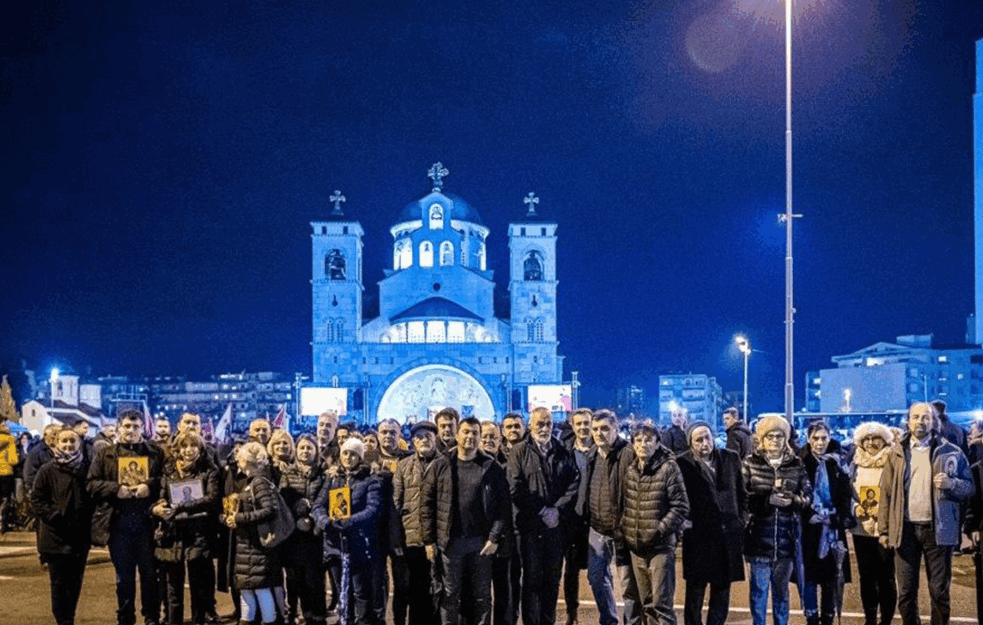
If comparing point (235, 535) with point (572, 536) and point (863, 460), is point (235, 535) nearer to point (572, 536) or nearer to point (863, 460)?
point (572, 536)

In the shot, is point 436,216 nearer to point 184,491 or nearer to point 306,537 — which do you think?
point 184,491

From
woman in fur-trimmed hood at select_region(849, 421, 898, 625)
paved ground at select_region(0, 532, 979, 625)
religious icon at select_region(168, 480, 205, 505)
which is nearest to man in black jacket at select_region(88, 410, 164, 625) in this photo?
religious icon at select_region(168, 480, 205, 505)

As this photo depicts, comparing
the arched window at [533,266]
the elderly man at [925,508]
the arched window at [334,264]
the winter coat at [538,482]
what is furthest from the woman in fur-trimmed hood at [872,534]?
the arched window at [334,264]

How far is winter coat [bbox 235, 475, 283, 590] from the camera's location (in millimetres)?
8656

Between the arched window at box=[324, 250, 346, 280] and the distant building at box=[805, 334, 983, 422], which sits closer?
the arched window at box=[324, 250, 346, 280]

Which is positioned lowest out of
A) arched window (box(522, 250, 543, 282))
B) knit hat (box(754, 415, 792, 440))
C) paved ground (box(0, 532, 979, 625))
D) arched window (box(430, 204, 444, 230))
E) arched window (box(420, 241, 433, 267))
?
paved ground (box(0, 532, 979, 625))

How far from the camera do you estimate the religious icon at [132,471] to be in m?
9.30

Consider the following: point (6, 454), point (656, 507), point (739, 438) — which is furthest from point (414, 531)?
point (6, 454)

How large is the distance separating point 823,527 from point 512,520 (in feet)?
9.01

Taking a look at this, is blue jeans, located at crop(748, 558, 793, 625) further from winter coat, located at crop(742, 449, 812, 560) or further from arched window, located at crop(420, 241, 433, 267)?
arched window, located at crop(420, 241, 433, 267)

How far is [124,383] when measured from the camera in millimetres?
181000

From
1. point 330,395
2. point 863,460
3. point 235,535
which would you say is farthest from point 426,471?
point 330,395

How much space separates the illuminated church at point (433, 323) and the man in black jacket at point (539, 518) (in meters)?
66.1

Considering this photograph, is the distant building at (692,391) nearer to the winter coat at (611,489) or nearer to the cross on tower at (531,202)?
the cross on tower at (531,202)
